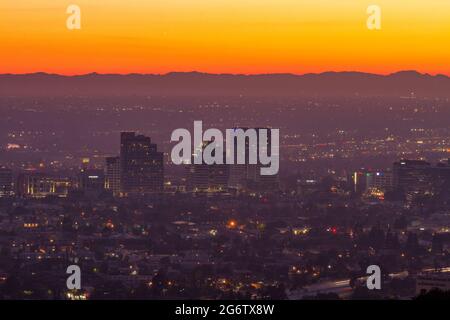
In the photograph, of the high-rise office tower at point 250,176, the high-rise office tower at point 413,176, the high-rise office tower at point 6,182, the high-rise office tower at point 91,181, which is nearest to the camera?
the high-rise office tower at point 6,182

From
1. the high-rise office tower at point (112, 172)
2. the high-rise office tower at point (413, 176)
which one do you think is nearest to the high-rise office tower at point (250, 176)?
the high-rise office tower at point (112, 172)

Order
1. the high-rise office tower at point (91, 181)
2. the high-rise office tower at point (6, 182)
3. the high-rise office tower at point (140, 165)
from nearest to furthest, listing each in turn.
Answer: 1. the high-rise office tower at point (6, 182)
2. the high-rise office tower at point (91, 181)
3. the high-rise office tower at point (140, 165)

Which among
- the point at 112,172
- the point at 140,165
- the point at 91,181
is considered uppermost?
the point at 140,165

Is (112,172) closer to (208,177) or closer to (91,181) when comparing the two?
(91,181)

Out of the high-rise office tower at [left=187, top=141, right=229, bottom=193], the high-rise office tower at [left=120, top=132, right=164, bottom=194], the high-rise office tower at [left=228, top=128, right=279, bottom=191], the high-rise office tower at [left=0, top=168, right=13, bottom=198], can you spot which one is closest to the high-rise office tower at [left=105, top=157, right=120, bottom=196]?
the high-rise office tower at [left=120, top=132, right=164, bottom=194]

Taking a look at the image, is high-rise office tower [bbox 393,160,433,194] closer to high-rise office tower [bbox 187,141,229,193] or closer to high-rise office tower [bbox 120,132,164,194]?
high-rise office tower [bbox 187,141,229,193]

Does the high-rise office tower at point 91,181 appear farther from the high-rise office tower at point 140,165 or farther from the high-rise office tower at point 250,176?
the high-rise office tower at point 250,176

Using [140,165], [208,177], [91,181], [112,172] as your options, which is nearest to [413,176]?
[208,177]
